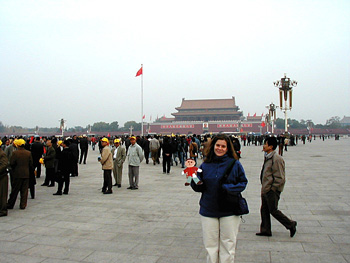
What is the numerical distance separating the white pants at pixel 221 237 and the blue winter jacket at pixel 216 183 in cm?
6

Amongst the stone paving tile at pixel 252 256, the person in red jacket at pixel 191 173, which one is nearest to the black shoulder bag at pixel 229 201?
the person in red jacket at pixel 191 173

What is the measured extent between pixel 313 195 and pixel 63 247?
5006 millimetres

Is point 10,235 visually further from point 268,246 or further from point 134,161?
point 134,161

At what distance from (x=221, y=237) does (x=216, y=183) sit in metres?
0.44

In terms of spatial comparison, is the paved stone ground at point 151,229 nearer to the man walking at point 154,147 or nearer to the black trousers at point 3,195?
the black trousers at point 3,195

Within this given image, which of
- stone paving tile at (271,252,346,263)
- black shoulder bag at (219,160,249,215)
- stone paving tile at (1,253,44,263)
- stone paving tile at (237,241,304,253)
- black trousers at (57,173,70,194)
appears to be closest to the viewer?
black shoulder bag at (219,160,249,215)

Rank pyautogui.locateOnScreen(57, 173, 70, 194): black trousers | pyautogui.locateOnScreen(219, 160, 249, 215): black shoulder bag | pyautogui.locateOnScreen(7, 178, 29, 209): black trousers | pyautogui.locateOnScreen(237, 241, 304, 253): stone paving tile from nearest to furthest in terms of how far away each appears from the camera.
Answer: pyautogui.locateOnScreen(219, 160, 249, 215): black shoulder bag, pyautogui.locateOnScreen(237, 241, 304, 253): stone paving tile, pyautogui.locateOnScreen(7, 178, 29, 209): black trousers, pyautogui.locateOnScreen(57, 173, 70, 194): black trousers

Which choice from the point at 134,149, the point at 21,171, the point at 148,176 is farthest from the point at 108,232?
the point at 148,176

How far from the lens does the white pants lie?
260 cm

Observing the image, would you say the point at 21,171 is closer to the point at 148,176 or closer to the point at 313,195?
the point at 148,176

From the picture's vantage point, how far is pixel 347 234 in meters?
4.14

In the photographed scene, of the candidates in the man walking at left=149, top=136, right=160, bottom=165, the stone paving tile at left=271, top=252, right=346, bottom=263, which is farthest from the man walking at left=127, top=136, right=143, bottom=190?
the man walking at left=149, top=136, right=160, bottom=165

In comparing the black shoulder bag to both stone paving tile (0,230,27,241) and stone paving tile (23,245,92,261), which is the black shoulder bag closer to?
stone paving tile (23,245,92,261)

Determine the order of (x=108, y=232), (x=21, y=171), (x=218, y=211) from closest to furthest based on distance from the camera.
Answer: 1. (x=218, y=211)
2. (x=108, y=232)
3. (x=21, y=171)
